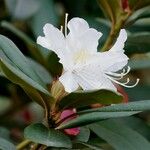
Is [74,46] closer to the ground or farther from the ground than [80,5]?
closer to the ground

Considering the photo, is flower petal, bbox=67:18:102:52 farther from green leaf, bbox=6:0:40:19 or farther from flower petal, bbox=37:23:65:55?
green leaf, bbox=6:0:40:19

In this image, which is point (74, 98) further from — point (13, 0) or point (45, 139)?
point (13, 0)

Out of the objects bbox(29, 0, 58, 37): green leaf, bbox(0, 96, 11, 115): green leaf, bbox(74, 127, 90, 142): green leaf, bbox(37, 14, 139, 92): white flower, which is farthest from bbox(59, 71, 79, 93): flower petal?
bbox(0, 96, 11, 115): green leaf

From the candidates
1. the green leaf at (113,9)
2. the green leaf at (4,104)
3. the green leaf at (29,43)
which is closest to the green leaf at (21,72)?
the green leaf at (113,9)

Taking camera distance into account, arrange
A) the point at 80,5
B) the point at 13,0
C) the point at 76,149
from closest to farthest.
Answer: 1. the point at 76,149
2. the point at 13,0
3. the point at 80,5

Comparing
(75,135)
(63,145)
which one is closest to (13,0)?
(75,135)

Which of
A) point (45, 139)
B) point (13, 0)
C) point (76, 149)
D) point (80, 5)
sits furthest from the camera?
point (80, 5)

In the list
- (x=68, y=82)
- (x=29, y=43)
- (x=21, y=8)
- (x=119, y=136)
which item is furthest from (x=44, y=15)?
(x=68, y=82)

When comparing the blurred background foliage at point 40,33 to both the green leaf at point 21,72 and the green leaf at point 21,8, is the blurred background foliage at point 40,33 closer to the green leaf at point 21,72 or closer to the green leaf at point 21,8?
the green leaf at point 21,8
